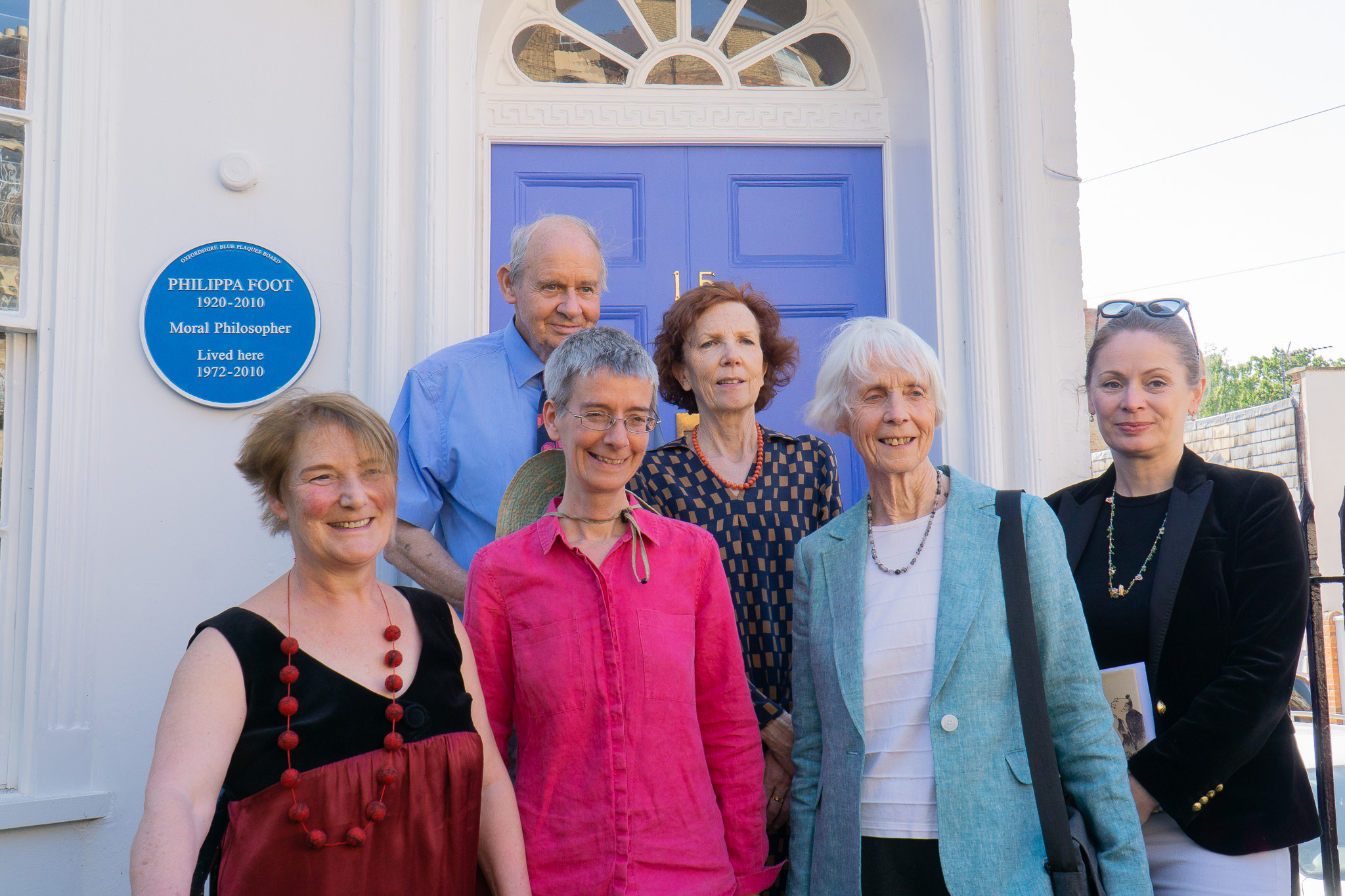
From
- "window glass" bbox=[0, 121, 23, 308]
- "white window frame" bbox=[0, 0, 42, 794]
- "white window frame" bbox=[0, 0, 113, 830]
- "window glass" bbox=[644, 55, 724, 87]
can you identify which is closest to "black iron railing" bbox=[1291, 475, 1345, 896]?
"window glass" bbox=[644, 55, 724, 87]

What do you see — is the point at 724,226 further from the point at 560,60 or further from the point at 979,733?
the point at 979,733

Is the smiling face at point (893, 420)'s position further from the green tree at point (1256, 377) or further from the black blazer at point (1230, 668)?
the green tree at point (1256, 377)

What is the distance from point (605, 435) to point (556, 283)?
0.85 meters

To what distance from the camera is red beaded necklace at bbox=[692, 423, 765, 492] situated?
8.13 ft

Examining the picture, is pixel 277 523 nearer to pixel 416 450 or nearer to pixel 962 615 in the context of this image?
pixel 416 450

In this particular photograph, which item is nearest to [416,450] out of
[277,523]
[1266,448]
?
[277,523]

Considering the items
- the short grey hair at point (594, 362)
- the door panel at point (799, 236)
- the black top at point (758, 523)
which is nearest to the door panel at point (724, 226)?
the door panel at point (799, 236)

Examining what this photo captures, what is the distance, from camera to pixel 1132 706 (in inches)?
82.4

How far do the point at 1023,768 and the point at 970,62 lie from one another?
2.76 meters

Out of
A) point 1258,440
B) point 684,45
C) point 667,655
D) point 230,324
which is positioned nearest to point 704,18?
point 684,45

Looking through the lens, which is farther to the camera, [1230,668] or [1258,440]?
[1258,440]

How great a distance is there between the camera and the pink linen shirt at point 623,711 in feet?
6.00

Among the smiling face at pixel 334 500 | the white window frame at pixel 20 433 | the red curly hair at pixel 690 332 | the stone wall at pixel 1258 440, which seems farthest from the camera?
the stone wall at pixel 1258 440

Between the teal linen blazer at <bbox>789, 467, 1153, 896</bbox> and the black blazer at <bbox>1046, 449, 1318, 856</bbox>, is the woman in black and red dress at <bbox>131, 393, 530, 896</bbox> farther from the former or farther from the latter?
the black blazer at <bbox>1046, 449, 1318, 856</bbox>
